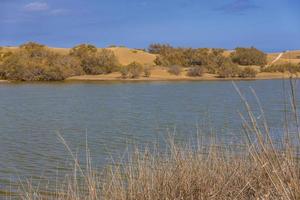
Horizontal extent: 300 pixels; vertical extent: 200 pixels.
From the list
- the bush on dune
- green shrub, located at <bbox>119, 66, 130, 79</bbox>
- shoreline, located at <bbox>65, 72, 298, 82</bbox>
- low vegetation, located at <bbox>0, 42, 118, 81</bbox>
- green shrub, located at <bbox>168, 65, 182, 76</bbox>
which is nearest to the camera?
shoreline, located at <bbox>65, 72, 298, 82</bbox>

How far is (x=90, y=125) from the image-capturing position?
1817cm

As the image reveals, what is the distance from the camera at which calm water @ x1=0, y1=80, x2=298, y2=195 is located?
1130cm

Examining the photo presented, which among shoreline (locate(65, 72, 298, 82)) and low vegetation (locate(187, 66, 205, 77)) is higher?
low vegetation (locate(187, 66, 205, 77))

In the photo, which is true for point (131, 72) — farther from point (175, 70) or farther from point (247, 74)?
point (247, 74)

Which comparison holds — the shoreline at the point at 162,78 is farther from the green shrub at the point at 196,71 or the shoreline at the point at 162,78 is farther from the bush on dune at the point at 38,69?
the bush on dune at the point at 38,69

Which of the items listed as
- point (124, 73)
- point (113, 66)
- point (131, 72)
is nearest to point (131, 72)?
point (131, 72)

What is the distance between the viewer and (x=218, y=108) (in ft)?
74.3

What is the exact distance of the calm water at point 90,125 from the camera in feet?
37.1

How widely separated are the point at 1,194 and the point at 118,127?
868 cm

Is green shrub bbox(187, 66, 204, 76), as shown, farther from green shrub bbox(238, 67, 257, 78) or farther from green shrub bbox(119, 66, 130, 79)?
green shrub bbox(119, 66, 130, 79)

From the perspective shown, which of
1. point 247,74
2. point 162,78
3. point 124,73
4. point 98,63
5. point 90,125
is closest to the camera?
point 90,125

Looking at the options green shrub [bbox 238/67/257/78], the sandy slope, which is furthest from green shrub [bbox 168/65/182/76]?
green shrub [bbox 238/67/257/78]

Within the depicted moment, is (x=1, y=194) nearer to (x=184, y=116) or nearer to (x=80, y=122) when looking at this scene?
(x=80, y=122)

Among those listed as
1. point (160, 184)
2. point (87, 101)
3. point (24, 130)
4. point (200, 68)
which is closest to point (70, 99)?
point (87, 101)
